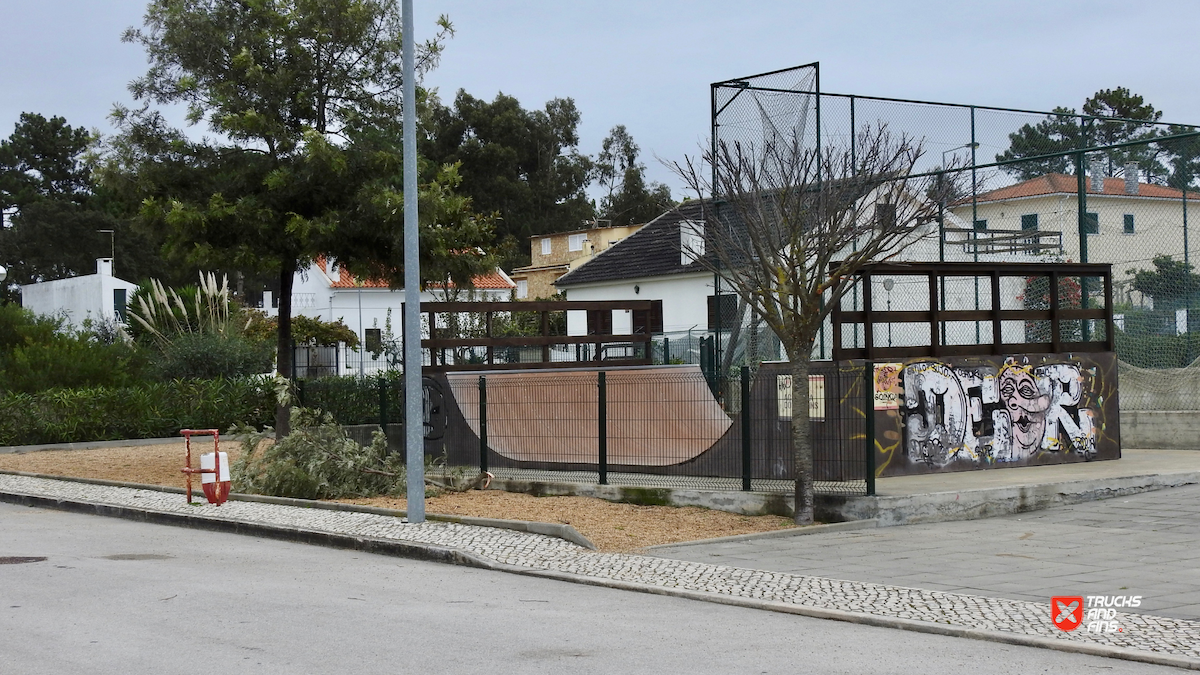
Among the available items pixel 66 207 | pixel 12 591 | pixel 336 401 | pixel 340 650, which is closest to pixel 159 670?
pixel 340 650

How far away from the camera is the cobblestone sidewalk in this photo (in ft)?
26.1

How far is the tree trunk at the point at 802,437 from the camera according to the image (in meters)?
13.1

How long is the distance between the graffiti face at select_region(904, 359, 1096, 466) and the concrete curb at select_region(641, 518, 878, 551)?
110 inches

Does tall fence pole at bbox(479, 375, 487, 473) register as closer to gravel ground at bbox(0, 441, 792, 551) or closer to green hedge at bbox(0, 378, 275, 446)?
gravel ground at bbox(0, 441, 792, 551)

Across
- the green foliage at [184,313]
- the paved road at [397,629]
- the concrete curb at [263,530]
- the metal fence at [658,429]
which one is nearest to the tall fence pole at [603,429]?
the metal fence at [658,429]

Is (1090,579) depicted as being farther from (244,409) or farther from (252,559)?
(244,409)

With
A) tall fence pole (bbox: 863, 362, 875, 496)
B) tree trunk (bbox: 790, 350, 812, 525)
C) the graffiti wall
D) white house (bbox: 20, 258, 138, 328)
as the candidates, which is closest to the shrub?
the graffiti wall

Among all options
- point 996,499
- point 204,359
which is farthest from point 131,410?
point 996,499

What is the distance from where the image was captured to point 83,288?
2046 inches

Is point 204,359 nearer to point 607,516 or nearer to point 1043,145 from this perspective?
point 607,516

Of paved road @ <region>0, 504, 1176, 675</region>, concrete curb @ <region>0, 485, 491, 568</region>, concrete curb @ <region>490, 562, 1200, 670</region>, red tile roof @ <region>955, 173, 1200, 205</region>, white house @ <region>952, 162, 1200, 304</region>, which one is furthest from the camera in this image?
red tile roof @ <region>955, 173, 1200, 205</region>

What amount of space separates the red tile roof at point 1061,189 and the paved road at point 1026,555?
8110mm

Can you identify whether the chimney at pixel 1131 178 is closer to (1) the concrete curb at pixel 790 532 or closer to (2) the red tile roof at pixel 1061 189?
(2) the red tile roof at pixel 1061 189

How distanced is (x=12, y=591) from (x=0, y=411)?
15.5 metres
